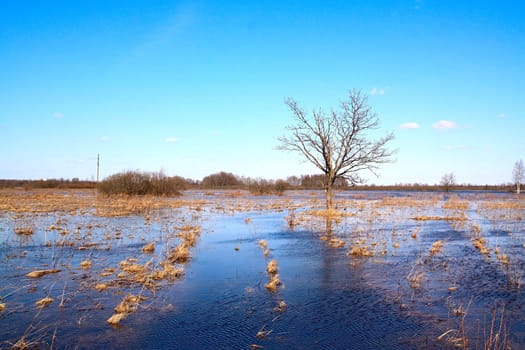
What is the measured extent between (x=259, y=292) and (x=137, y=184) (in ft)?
133

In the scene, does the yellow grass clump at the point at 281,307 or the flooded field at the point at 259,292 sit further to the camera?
the yellow grass clump at the point at 281,307

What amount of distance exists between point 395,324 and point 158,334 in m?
3.88

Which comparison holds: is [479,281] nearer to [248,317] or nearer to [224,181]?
[248,317]

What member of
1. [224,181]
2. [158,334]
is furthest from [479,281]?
[224,181]

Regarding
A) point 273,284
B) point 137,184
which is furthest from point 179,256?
point 137,184

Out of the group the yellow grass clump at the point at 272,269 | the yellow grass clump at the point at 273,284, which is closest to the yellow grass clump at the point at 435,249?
the yellow grass clump at the point at 272,269

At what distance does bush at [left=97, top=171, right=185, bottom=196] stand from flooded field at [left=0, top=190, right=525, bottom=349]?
29.4 m

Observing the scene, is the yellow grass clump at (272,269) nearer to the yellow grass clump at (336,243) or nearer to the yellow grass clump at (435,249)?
the yellow grass clump at (336,243)

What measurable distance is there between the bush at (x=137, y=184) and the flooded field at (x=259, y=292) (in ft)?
96.5

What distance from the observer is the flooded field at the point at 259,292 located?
5758 mm

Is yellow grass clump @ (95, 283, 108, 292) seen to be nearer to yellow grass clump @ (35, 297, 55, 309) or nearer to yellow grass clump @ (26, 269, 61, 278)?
yellow grass clump @ (35, 297, 55, 309)

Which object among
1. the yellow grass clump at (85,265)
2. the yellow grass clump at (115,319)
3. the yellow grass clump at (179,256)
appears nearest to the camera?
the yellow grass clump at (115,319)

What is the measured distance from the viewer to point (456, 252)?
12.6 meters

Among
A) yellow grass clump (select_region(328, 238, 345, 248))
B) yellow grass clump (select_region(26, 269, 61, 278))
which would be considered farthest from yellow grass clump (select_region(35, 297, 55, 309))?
yellow grass clump (select_region(328, 238, 345, 248))
